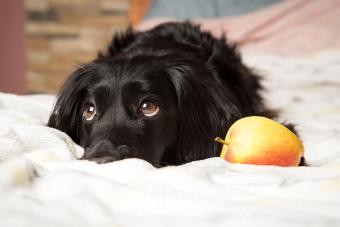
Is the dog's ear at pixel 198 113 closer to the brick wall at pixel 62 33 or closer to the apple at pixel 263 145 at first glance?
the apple at pixel 263 145

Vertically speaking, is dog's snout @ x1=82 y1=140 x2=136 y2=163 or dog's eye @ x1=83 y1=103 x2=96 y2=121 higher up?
dog's eye @ x1=83 y1=103 x2=96 y2=121

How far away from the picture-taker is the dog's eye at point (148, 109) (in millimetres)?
1249

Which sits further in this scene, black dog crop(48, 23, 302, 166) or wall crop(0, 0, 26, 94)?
wall crop(0, 0, 26, 94)

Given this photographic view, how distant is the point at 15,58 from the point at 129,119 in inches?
108

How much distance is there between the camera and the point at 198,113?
4.49 feet

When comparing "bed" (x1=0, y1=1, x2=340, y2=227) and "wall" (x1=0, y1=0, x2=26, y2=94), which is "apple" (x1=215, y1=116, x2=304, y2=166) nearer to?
"bed" (x1=0, y1=1, x2=340, y2=227)

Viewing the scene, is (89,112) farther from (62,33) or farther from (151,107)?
(62,33)

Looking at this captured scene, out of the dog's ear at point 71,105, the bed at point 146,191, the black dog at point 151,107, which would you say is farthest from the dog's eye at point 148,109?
the dog's ear at point 71,105

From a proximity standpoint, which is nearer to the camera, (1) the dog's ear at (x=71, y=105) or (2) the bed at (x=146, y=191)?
(2) the bed at (x=146, y=191)

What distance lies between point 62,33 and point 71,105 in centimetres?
231

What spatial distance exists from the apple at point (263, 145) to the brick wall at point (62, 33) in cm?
270

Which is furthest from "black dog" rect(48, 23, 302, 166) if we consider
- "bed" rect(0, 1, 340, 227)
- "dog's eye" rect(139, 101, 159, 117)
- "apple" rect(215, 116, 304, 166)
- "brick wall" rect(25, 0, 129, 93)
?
"brick wall" rect(25, 0, 129, 93)

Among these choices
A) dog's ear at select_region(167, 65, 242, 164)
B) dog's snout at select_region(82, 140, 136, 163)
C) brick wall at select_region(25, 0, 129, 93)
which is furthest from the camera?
brick wall at select_region(25, 0, 129, 93)

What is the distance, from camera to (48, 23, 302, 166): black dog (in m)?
1.17
